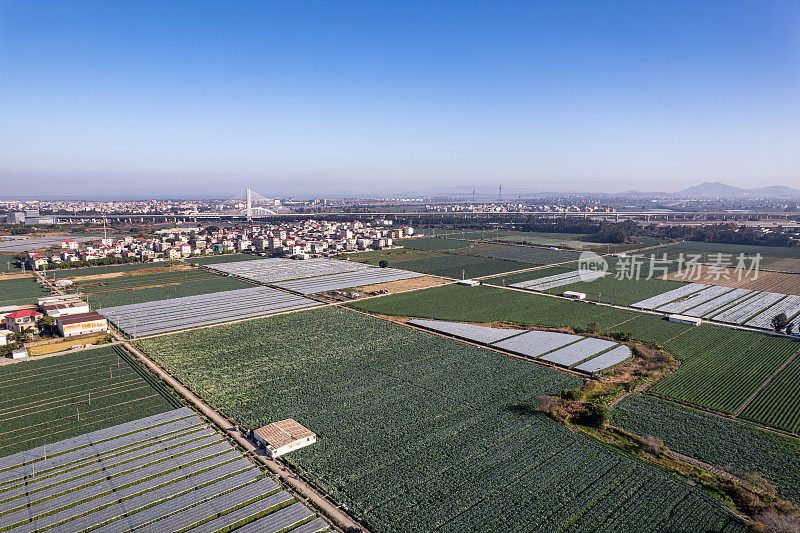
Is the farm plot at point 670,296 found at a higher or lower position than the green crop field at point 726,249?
lower

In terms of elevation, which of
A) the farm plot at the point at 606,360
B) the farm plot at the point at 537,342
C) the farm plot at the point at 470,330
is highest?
the farm plot at the point at 470,330

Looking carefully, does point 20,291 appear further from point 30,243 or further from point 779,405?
point 779,405

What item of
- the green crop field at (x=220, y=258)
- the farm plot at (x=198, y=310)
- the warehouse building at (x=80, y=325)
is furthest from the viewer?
the green crop field at (x=220, y=258)

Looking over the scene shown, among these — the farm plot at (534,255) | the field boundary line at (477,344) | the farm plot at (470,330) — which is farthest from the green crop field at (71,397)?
the farm plot at (534,255)

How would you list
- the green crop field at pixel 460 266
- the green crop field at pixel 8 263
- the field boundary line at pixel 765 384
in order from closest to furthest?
the field boundary line at pixel 765 384 → the green crop field at pixel 8 263 → the green crop field at pixel 460 266

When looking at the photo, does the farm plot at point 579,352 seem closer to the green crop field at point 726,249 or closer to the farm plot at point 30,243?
the green crop field at point 726,249

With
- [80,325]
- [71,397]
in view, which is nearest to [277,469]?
[71,397]

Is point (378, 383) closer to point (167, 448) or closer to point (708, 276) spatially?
point (167, 448)
